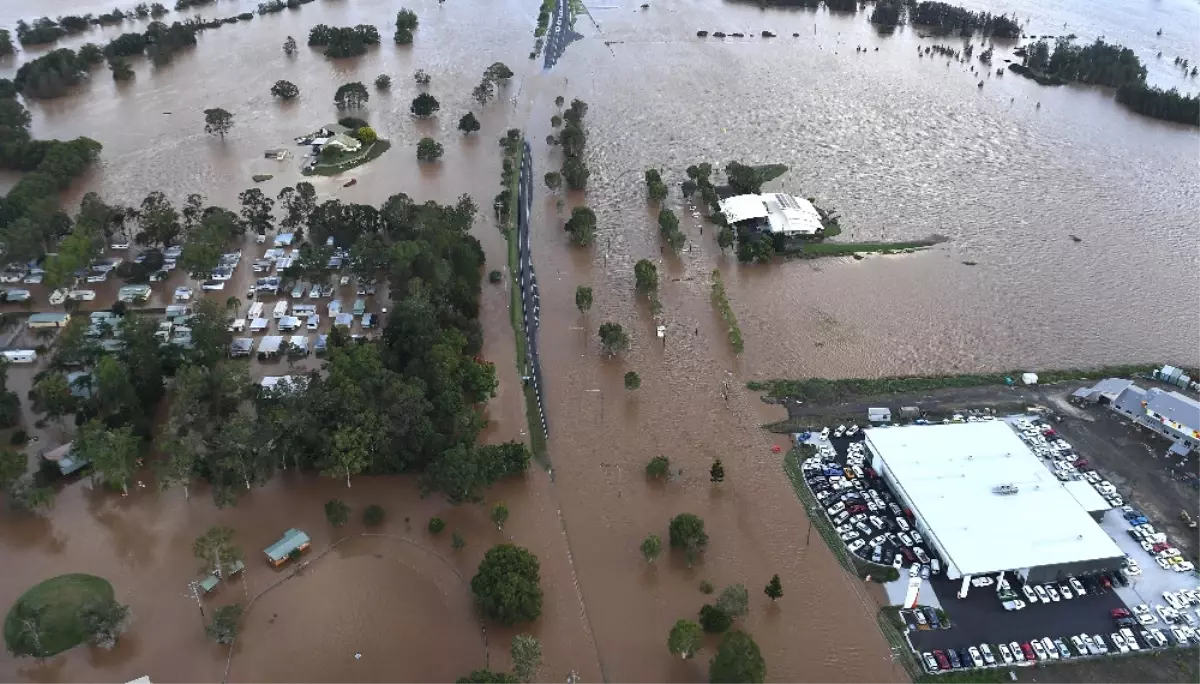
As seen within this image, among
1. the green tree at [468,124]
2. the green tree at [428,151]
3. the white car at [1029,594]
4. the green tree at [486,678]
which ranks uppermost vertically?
the green tree at [468,124]

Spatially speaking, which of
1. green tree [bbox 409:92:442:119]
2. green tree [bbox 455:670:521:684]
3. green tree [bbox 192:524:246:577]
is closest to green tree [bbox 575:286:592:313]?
green tree [bbox 192:524:246:577]

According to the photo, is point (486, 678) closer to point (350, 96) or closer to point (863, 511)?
point (863, 511)

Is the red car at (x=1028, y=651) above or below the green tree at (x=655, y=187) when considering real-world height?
below

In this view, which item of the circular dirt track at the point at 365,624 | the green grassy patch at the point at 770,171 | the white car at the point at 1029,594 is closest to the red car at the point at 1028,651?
the white car at the point at 1029,594

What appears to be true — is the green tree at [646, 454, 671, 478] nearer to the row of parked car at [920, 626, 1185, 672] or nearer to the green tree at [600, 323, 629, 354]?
the green tree at [600, 323, 629, 354]

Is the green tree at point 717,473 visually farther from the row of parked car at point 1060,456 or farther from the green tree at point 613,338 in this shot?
the row of parked car at point 1060,456

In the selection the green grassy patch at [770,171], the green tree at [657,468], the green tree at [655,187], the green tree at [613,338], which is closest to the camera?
the green tree at [657,468]

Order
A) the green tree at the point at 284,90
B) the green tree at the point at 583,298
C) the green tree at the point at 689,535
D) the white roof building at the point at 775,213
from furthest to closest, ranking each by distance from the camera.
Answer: the green tree at the point at 284,90, the white roof building at the point at 775,213, the green tree at the point at 583,298, the green tree at the point at 689,535

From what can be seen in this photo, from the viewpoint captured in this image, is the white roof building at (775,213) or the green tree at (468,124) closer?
the white roof building at (775,213)
